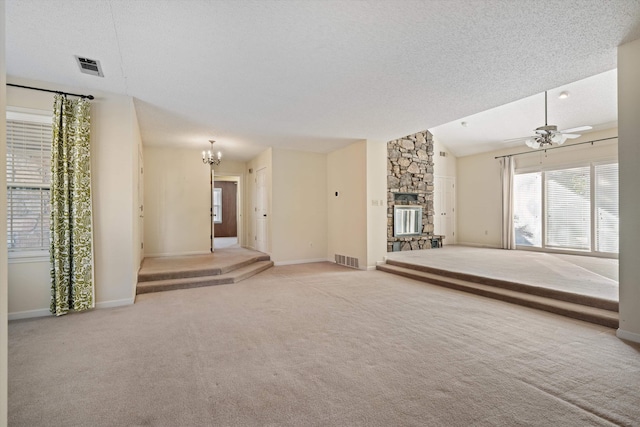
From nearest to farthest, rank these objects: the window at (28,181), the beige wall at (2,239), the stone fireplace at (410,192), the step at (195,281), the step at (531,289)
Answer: the beige wall at (2,239)
the step at (531,289)
the window at (28,181)
the step at (195,281)
the stone fireplace at (410,192)

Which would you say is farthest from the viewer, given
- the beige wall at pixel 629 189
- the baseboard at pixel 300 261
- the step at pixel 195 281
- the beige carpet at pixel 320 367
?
the baseboard at pixel 300 261

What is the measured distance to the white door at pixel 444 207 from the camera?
371 inches

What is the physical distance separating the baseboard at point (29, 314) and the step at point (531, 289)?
5.70 meters

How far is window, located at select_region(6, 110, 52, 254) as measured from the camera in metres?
3.49

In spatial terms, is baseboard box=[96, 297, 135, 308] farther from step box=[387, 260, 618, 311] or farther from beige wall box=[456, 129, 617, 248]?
beige wall box=[456, 129, 617, 248]

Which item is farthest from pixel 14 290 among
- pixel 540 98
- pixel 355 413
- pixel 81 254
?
pixel 540 98

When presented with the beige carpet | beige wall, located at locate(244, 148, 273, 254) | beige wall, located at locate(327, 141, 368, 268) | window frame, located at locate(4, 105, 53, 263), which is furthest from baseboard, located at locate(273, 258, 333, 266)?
window frame, located at locate(4, 105, 53, 263)

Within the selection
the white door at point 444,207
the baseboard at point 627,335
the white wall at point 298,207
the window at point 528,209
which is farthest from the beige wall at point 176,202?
the window at point 528,209

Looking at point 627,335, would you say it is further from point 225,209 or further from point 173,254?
point 225,209

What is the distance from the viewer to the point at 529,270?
16.9ft

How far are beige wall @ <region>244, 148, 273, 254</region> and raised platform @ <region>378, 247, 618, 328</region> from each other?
9.77 feet

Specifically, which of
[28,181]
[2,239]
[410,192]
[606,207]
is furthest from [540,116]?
[28,181]

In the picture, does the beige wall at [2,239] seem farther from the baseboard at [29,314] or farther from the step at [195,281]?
the step at [195,281]

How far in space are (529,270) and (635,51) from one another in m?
3.58
